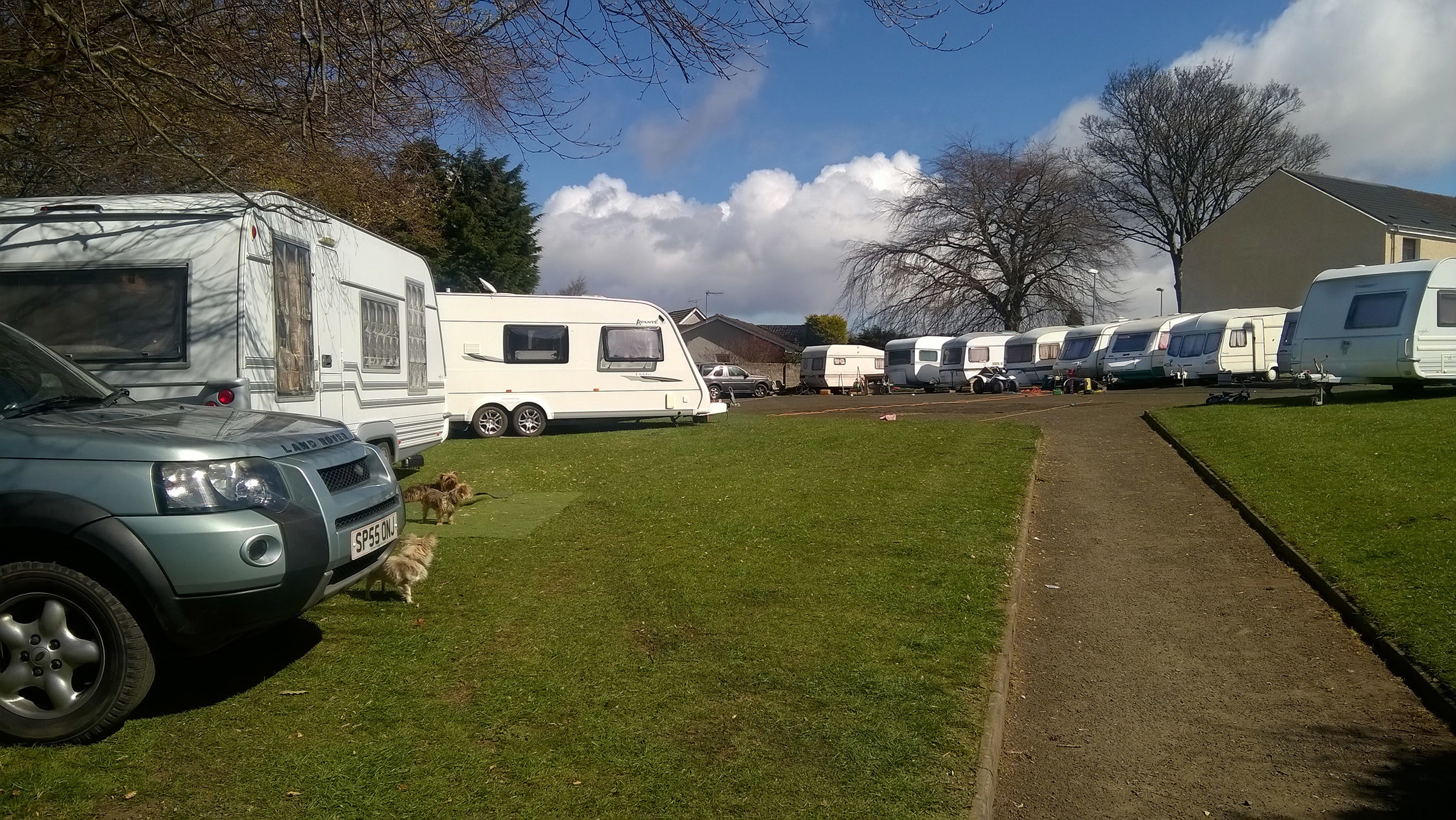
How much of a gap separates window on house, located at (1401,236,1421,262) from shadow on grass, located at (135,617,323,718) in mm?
45338

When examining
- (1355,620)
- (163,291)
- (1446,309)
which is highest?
(1446,309)

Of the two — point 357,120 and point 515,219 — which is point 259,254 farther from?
point 515,219

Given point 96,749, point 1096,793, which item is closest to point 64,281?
point 96,749

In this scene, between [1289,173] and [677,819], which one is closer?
[677,819]

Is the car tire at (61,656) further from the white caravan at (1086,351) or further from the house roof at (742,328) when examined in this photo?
the house roof at (742,328)

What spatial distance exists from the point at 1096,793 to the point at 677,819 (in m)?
1.71

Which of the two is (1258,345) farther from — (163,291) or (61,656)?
(61,656)

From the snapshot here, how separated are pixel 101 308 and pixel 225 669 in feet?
10.6

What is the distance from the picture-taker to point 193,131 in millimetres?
9195

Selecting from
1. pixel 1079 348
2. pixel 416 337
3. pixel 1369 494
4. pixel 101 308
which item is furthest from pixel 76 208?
pixel 1079 348

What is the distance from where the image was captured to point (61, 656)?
13.3 ft

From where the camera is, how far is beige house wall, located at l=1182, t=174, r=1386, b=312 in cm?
4084

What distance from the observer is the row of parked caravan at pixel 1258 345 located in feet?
63.9

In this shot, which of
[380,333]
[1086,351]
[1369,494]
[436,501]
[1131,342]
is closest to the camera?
[436,501]
